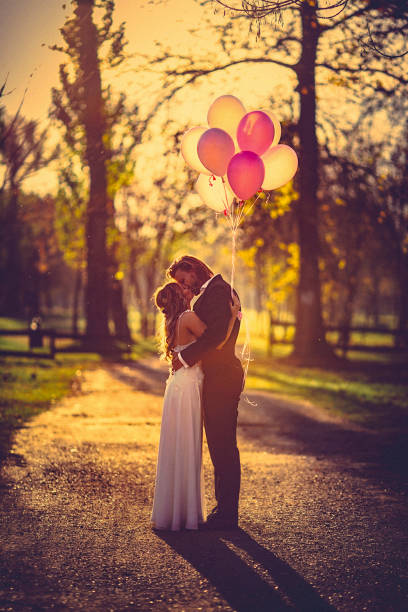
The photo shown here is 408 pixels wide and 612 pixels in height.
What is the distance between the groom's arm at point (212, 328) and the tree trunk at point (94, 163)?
5061 millimetres

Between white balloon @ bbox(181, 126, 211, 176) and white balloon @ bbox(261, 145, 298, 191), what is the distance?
0.53m

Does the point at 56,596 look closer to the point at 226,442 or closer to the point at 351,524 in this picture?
the point at 226,442

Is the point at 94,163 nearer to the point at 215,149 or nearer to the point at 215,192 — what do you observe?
the point at 215,192

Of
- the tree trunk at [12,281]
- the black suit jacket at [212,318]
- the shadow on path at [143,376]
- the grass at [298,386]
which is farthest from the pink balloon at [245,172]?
the tree trunk at [12,281]

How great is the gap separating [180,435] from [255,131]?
2.55 meters

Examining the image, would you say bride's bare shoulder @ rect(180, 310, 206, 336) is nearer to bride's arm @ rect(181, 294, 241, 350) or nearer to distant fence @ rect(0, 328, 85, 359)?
bride's arm @ rect(181, 294, 241, 350)

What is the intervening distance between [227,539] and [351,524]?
1.02 meters

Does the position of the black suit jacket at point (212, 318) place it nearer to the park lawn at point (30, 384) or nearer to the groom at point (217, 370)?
the groom at point (217, 370)

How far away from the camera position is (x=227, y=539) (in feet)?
15.3

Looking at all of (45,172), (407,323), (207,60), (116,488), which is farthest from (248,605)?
(407,323)

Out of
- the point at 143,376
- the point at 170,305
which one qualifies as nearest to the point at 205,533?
the point at 170,305

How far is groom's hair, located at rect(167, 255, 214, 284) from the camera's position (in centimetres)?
517

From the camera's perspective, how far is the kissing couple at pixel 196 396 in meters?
4.88

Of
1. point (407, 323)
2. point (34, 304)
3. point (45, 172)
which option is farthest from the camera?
point (407, 323)
